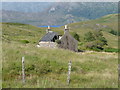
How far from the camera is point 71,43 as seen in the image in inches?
2111

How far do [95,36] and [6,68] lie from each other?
114438 millimetres

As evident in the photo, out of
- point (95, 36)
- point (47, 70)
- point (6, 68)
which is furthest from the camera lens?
point (95, 36)

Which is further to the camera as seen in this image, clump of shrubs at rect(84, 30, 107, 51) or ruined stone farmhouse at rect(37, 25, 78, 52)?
clump of shrubs at rect(84, 30, 107, 51)

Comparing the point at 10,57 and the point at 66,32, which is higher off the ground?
the point at 66,32

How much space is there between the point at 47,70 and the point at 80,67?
3.84 m

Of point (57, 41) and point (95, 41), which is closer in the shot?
point (57, 41)

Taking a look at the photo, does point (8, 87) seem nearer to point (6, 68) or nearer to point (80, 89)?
point (80, 89)

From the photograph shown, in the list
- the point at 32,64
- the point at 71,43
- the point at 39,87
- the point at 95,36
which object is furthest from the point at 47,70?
the point at 95,36

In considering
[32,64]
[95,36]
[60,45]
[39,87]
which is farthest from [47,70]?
[95,36]

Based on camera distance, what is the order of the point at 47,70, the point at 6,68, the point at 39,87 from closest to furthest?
the point at 39,87, the point at 6,68, the point at 47,70

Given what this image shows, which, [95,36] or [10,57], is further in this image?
[95,36]

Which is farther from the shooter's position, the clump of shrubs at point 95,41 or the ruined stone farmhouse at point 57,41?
the clump of shrubs at point 95,41

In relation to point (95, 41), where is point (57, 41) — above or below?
above

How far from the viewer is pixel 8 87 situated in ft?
29.5
